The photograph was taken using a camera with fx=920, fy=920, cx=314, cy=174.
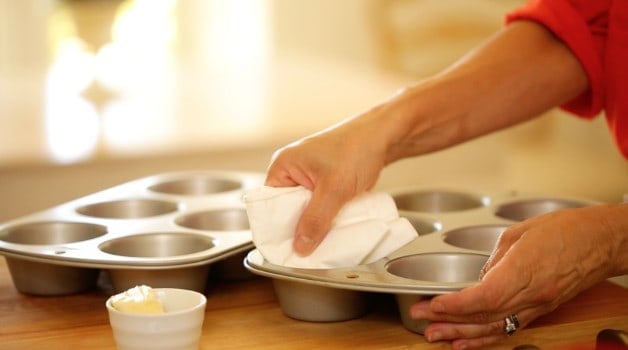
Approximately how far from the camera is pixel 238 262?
1259mm

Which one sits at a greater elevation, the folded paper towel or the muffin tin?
the folded paper towel

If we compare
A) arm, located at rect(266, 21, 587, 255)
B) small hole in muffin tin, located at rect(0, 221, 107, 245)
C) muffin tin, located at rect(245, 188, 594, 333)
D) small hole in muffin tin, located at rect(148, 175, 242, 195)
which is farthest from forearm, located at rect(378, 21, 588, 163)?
A: small hole in muffin tin, located at rect(0, 221, 107, 245)

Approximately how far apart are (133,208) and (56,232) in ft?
0.51

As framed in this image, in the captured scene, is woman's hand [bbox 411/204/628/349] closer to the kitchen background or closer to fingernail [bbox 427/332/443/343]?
fingernail [bbox 427/332/443/343]

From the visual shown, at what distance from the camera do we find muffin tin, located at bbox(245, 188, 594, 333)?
3.34 feet

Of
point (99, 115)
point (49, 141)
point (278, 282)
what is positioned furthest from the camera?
point (99, 115)

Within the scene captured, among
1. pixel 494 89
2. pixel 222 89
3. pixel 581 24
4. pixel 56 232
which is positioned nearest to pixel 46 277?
pixel 56 232

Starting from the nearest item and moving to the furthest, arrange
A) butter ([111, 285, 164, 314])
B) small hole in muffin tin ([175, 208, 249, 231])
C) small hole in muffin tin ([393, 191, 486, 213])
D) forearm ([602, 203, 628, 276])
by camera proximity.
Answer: butter ([111, 285, 164, 314]), forearm ([602, 203, 628, 276]), small hole in muffin tin ([175, 208, 249, 231]), small hole in muffin tin ([393, 191, 486, 213])

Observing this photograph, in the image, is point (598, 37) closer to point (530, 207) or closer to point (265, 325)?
point (530, 207)

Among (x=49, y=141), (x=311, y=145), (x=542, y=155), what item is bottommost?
(x=542, y=155)

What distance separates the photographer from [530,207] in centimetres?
141

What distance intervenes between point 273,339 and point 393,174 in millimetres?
2503

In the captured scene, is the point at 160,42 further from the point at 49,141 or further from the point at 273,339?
the point at 273,339

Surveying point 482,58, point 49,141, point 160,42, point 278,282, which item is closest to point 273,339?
point 278,282
